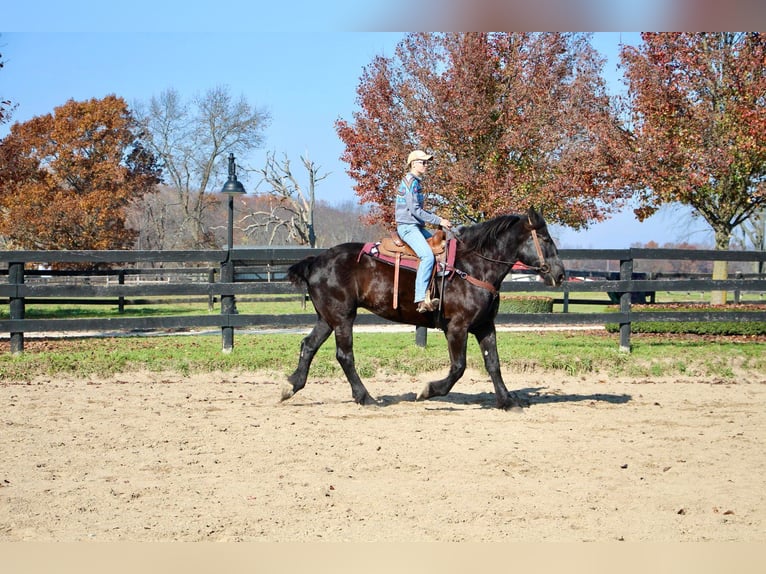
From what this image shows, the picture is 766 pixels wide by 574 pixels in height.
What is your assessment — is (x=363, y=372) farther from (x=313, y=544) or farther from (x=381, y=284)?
(x=313, y=544)

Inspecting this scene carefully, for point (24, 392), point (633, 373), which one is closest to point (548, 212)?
point (633, 373)

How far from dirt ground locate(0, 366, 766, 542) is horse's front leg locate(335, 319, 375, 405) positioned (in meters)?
0.20

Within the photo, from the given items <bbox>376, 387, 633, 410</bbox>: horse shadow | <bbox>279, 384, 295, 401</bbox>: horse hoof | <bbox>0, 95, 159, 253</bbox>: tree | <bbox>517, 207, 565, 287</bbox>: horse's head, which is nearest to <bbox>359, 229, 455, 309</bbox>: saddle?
<bbox>517, 207, 565, 287</bbox>: horse's head

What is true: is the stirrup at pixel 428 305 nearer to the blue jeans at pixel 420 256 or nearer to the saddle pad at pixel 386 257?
the blue jeans at pixel 420 256

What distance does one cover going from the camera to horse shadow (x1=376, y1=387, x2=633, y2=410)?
346 inches

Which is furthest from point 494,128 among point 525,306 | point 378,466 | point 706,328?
point 378,466

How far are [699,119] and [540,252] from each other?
12631mm

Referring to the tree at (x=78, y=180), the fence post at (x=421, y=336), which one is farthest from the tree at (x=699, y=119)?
the tree at (x=78, y=180)

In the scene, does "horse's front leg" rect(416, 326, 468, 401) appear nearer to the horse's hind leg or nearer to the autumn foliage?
the horse's hind leg

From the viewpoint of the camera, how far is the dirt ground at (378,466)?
15.1 feet

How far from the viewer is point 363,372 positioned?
10.9m

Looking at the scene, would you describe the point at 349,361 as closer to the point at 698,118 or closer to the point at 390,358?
the point at 390,358

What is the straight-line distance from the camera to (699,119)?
1878 cm

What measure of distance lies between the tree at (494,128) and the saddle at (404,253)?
1220 cm
